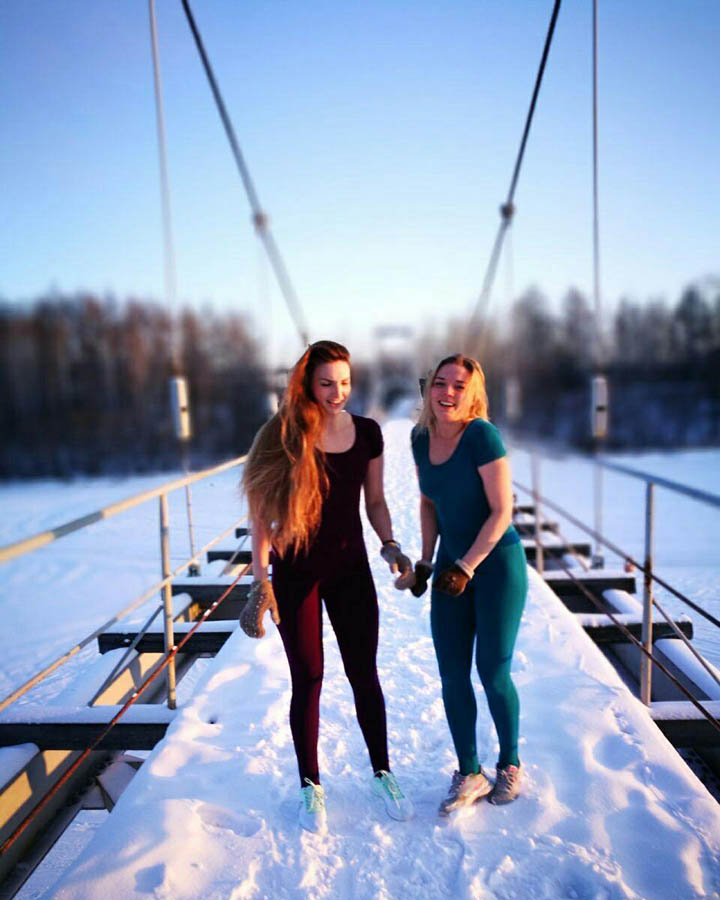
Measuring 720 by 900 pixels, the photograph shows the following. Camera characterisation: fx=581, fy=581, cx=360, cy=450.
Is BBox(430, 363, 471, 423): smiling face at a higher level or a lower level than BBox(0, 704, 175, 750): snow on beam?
higher

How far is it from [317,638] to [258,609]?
17 cm

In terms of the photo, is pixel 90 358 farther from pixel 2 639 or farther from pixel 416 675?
pixel 416 675

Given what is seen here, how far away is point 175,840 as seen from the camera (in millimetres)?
1469

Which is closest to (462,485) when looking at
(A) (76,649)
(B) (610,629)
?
(A) (76,649)

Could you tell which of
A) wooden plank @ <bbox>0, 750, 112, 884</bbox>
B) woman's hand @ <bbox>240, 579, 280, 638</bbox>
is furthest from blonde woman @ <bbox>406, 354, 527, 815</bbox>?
wooden plank @ <bbox>0, 750, 112, 884</bbox>

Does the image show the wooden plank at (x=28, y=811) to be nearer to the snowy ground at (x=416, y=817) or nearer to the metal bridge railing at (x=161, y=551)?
the metal bridge railing at (x=161, y=551)

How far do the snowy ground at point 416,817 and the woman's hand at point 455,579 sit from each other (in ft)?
2.11

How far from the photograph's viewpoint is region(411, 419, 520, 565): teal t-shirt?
1.43 m

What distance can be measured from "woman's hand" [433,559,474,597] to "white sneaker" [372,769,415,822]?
609 millimetres

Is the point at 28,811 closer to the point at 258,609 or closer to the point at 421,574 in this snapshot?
the point at 258,609

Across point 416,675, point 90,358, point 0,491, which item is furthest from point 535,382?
point 416,675

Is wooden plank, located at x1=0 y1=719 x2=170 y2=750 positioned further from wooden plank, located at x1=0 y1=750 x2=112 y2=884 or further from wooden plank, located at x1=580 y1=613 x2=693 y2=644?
wooden plank, located at x1=580 y1=613 x2=693 y2=644

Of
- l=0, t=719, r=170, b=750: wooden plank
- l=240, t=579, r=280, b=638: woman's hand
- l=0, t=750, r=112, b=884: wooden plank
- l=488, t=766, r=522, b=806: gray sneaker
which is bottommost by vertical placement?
l=0, t=750, r=112, b=884: wooden plank

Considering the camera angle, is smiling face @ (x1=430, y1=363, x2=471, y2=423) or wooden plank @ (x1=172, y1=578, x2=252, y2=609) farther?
wooden plank @ (x1=172, y1=578, x2=252, y2=609)
